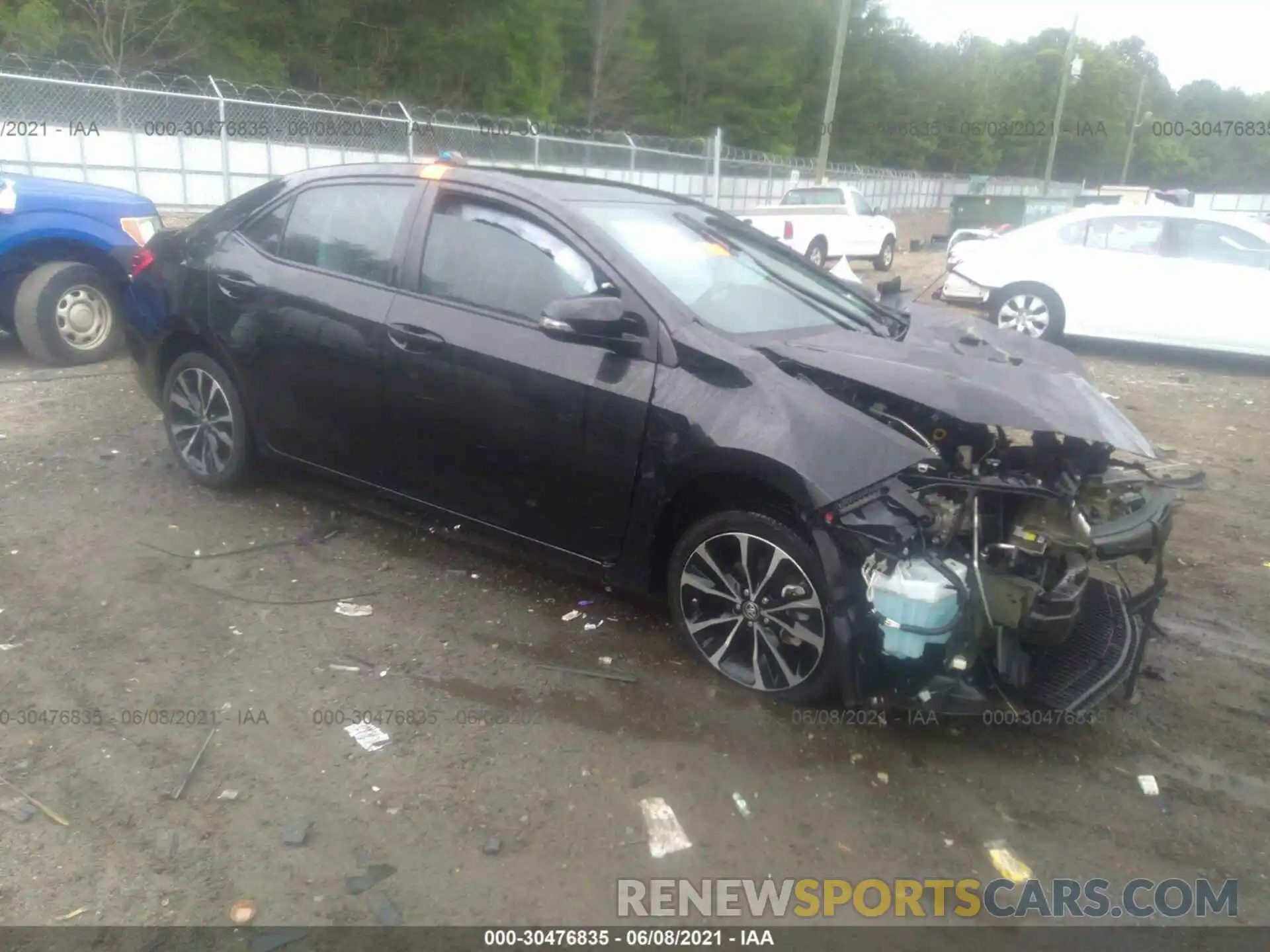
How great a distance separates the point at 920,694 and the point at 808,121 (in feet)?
171

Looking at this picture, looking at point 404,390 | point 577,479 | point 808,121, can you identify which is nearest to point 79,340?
point 404,390

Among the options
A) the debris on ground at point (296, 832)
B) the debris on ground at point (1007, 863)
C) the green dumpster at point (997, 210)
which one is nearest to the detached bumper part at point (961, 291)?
the debris on ground at point (1007, 863)

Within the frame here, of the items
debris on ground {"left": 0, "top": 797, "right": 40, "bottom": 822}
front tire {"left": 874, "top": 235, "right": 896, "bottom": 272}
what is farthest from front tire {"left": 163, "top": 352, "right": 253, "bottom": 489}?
front tire {"left": 874, "top": 235, "right": 896, "bottom": 272}

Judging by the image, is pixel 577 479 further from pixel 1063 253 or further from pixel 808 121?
pixel 808 121

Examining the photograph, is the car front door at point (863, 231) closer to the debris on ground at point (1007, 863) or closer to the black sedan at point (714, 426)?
the black sedan at point (714, 426)

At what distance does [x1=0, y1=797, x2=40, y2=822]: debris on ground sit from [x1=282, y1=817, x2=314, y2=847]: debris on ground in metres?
0.74

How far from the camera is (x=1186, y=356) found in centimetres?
1093

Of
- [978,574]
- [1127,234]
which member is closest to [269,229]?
[978,574]

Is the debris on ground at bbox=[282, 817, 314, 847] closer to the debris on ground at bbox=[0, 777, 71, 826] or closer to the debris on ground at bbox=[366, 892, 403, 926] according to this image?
the debris on ground at bbox=[366, 892, 403, 926]

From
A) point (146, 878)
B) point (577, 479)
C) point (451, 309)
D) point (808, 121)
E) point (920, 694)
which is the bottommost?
point (146, 878)

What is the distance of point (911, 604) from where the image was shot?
3.00 meters

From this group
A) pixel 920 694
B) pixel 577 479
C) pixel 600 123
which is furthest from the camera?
pixel 600 123

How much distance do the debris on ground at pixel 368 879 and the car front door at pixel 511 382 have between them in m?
1.43

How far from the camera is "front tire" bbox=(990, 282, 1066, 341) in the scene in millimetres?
10500
